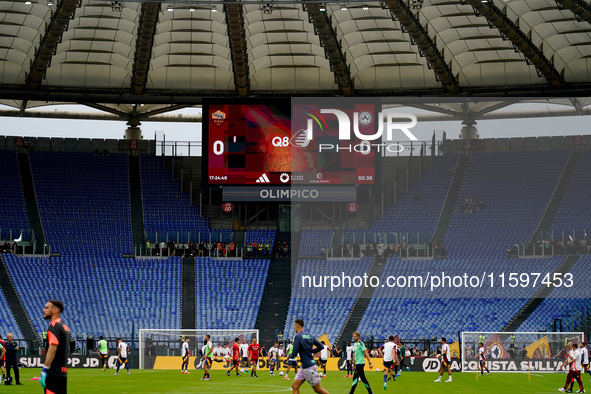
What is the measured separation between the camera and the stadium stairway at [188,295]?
57188 millimetres

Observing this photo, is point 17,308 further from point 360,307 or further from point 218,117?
point 360,307

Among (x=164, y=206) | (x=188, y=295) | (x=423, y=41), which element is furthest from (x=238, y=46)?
(x=164, y=206)

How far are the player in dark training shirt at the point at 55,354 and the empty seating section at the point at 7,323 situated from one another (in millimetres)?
40700

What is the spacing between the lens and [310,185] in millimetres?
57812

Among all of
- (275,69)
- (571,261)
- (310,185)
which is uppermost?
(275,69)

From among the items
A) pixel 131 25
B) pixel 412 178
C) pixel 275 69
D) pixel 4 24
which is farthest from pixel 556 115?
pixel 4 24

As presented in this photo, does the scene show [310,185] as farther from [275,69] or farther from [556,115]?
[556,115]

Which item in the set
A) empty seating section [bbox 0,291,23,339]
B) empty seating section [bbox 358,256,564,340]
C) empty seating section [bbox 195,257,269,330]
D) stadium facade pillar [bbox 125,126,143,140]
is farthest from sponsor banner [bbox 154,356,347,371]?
stadium facade pillar [bbox 125,126,143,140]

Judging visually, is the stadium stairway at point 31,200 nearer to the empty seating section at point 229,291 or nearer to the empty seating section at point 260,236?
the empty seating section at point 229,291

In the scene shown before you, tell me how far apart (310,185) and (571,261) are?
744 inches

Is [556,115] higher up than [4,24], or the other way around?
[4,24]

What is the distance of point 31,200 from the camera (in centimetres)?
6750

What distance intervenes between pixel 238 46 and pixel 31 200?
25555mm

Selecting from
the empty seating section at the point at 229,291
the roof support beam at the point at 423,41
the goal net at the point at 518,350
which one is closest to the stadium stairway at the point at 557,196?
the roof support beam at the point at 423,41
